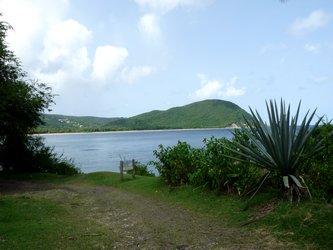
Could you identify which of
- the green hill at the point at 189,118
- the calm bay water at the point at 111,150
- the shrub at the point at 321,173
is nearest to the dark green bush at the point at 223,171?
the calm bay water at the point at 111,150

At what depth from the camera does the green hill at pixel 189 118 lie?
165500mm

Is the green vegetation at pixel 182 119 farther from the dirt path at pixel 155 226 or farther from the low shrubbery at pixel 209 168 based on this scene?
the dirt path at pixel 155 226

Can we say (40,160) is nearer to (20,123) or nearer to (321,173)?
(20,123)

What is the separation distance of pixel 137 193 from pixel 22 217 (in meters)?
4.62

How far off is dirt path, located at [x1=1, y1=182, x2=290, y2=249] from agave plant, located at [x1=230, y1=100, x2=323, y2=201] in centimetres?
170

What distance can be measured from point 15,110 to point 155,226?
12480 millimetres

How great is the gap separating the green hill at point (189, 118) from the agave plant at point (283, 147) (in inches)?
5795

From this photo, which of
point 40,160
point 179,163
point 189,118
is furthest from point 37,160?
point 189,118

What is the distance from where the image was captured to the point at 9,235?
698 centimetres

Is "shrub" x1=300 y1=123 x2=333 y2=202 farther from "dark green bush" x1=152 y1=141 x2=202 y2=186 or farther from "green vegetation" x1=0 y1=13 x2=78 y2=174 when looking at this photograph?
"green vegetation" x1=0 y1=13 x2=78 y2=174

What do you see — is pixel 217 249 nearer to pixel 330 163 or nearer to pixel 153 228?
pixel 153 228

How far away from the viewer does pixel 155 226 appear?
303 inches

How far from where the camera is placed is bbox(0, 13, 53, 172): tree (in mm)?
16875

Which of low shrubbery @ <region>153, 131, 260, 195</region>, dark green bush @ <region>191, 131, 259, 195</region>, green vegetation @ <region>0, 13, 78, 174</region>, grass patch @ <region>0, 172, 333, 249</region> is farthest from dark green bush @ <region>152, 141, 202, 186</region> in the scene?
green vegetation @ <region>0, 13, 78, 174</region>
